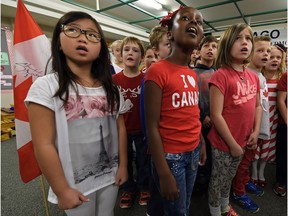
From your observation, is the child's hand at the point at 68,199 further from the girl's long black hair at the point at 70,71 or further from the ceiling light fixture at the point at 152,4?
the ceiling light fixture at the point at 152,4

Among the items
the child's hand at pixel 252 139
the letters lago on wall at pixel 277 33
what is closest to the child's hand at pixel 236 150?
the child's hand at pixel 252 139

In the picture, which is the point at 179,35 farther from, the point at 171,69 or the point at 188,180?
the point at 188,180

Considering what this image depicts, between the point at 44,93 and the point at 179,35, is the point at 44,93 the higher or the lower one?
the lower one

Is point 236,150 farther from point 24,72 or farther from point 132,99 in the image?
point 24,72

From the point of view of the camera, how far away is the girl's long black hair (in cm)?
70

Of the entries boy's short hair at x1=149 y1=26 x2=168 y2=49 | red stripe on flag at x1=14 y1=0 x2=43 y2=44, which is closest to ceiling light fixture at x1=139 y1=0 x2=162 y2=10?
boy's short hair at x1=149 y1=26 x2=168 y2=49

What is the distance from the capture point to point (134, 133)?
57.7 inches

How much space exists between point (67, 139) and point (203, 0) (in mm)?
4239

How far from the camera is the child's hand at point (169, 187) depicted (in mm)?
786

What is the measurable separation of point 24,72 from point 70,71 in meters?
0.74

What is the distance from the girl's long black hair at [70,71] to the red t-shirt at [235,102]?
2.23 feet

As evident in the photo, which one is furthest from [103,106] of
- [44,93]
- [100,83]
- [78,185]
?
[78,185]

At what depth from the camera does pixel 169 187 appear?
79 cm

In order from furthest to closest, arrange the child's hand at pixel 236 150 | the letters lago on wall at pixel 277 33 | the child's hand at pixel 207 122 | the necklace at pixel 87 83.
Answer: the letters lago on wall at pixel 277 33 → the child's hand at pixel 207 122 → the child's hand at pixel 236 150 → the necklace at pixel 87 83
